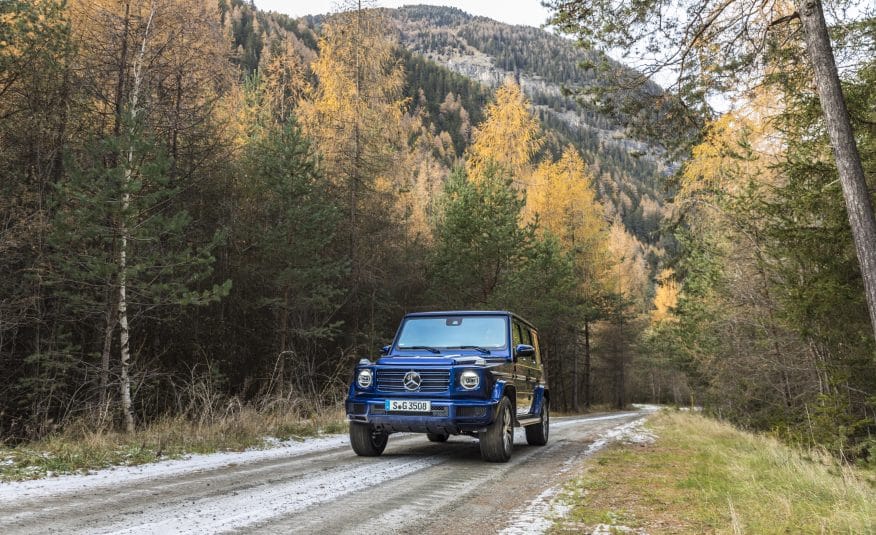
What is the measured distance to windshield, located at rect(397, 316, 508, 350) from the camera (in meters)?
8.57

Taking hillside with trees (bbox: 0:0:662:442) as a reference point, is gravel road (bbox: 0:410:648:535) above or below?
below

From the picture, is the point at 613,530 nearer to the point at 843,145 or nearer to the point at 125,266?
the point at 843,145

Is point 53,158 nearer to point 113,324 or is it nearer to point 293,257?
point 113,324

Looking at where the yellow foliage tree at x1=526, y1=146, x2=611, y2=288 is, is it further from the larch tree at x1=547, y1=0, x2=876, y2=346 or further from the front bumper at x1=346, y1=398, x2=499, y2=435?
the front bumper at x1=346, y1=398, x2=499, y2=435

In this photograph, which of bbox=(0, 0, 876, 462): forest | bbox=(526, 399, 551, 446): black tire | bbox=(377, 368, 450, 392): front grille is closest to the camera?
bbox=(377, 368, 450, 392): front grille

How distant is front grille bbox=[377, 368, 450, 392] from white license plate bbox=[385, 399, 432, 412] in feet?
0.51

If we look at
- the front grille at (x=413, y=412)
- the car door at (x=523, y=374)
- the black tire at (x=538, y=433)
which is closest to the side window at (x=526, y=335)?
the car door at (x=523, y=374)

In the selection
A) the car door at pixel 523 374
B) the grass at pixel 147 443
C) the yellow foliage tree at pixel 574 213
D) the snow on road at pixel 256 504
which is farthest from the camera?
the yellow foliage tree at pixel 574 213

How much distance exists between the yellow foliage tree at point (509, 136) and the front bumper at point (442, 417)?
920 inches

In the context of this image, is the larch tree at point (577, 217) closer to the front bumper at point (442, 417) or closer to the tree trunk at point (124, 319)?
the tree trunk at point (124, 319)

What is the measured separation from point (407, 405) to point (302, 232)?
1070 centimetres

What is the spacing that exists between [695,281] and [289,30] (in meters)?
115

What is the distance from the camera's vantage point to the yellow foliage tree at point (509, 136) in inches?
1169

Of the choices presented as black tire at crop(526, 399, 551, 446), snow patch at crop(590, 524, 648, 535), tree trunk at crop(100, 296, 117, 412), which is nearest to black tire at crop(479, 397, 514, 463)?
black tire at crop(526, 399, 551, 446)
